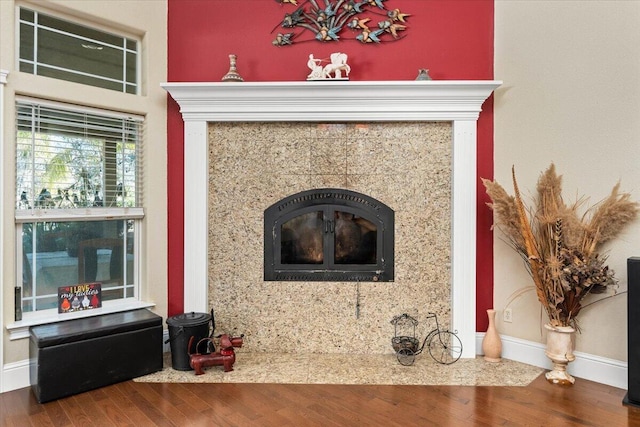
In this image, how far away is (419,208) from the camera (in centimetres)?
318

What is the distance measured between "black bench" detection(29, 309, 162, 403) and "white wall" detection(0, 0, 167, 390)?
0.35 m

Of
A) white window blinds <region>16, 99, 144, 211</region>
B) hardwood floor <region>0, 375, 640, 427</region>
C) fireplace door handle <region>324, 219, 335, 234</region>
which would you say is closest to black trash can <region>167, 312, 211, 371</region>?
hardwood floor <region>0, 375, 640, 427</region>

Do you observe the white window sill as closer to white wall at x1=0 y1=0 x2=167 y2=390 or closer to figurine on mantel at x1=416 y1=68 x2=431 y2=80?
white wall at x1=0 y1=0 x2=167 y2=390

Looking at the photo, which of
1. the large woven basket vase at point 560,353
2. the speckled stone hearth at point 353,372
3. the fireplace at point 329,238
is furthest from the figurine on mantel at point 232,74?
the large woven basket vase at point 560,353

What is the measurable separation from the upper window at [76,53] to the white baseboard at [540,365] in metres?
2.06

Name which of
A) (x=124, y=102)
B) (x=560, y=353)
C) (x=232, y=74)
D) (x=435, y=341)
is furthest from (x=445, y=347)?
(x=124, y=102)

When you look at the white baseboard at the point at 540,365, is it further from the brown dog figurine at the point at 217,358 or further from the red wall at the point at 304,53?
the brown dog figurine at the point at 217,358

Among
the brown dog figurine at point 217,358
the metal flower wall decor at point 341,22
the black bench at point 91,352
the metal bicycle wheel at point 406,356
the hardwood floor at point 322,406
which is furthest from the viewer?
the metal flower wall decor at point 341,22

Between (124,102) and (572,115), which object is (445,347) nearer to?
(572,115)

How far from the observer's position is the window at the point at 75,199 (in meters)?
2.71

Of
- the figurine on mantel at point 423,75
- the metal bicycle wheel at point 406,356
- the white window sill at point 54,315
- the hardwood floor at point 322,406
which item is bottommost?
the hardwood floor at point 322,406

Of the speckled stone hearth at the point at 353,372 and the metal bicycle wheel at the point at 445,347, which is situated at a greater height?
the metal bicycle wheel at the point at 445,347

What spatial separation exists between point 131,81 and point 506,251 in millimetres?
3371

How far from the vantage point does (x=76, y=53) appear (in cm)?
292
